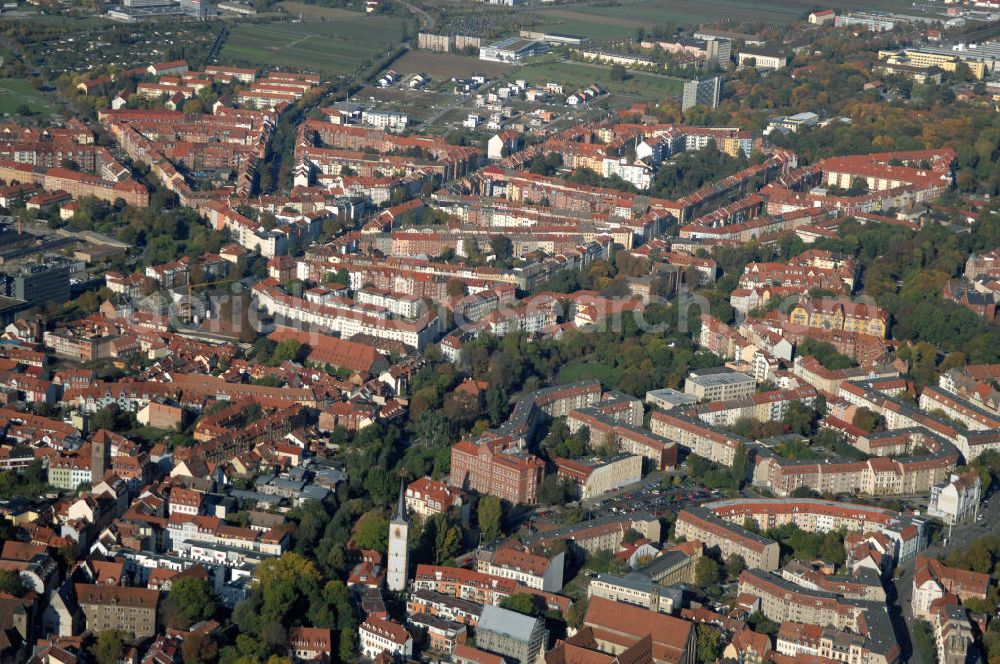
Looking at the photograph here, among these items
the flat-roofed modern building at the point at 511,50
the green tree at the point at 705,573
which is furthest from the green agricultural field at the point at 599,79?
the green tree at the point at 705,573

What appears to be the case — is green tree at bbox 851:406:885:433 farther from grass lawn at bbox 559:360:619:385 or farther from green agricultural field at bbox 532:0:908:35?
green agricultural field at bbox 532:0:908:35

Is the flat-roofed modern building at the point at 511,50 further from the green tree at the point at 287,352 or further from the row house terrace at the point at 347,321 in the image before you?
the green tree at the point at 287,352

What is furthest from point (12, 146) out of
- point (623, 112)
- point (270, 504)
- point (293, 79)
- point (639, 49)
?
point (639, 49)

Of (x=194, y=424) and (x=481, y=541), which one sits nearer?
(x=481, y=541)

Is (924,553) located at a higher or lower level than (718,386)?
lower

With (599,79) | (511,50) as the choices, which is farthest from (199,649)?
(511,50)

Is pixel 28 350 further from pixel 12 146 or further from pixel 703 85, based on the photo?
pixel 703 85

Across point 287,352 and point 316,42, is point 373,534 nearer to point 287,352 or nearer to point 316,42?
point 287,352
